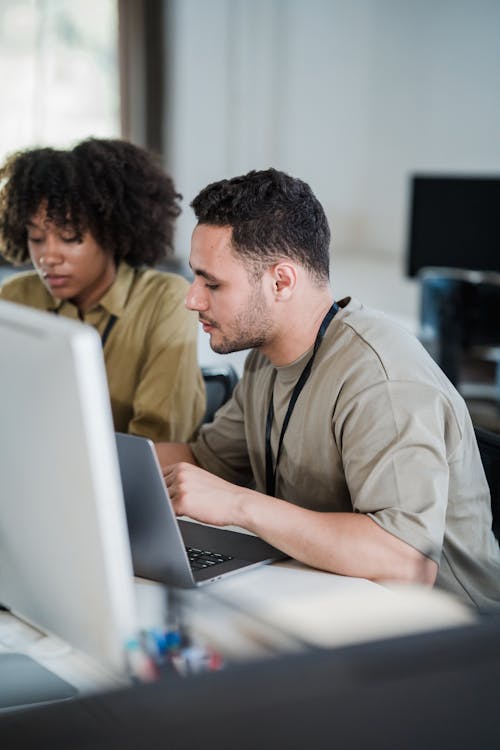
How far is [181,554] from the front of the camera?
1231mm

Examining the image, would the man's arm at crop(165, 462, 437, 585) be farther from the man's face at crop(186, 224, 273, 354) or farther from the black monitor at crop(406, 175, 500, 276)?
the black monitor at crop(406, 175, 500, 276)

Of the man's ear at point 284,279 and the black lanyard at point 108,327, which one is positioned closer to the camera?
the man's ear at point 284,279

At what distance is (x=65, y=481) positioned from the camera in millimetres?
778

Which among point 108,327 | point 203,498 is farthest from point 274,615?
point 108,327

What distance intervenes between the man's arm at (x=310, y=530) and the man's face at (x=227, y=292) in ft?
0.96

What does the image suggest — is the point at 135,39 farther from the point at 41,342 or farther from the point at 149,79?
the point at 41,342

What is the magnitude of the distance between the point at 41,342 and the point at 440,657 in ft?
1.38

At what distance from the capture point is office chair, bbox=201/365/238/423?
7.89 ft

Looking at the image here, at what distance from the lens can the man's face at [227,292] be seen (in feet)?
5.07

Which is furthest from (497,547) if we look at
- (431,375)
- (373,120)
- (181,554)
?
(373,120)

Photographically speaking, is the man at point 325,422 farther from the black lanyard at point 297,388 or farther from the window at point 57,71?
the window at point 57,71

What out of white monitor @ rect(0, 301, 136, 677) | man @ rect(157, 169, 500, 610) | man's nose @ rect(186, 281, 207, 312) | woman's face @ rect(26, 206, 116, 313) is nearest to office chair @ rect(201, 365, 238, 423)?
woman's face @ rect(26, 206, 116, 313)

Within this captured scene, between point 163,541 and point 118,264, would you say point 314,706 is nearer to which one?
point 163,541

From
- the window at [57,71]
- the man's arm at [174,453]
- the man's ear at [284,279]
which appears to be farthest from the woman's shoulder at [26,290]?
the window at [57,71]
